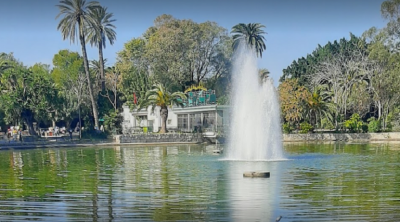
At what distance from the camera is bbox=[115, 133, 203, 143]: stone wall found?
60.2 meters

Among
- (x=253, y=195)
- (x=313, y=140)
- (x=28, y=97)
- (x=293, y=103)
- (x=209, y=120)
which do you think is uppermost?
(x=28, y=97)

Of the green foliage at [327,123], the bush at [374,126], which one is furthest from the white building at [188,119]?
the bush at [374,126]

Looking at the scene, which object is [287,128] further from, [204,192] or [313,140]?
[204,192]

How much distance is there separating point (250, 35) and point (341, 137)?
32.9 m

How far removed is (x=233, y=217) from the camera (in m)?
14.9

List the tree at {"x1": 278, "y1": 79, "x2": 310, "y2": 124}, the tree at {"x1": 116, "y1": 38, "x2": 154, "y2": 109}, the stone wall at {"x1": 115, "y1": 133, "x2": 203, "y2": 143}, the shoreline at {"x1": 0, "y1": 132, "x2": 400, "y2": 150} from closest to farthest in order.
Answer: the shoreline at {"x1": 0, "y1": 132, "x2": 400, "y2": 150}, the stone wall at {"x1": 115, "y1": 133, "x2": 203, "y2": 143}, the tree at {"x1": 278, "y1": 79, "x2": 310, "y2": 124}, the tree at {"x1": 116, "y1": 38, "x2": 154, "y2": 109}

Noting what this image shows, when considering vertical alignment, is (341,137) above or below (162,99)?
Result: below

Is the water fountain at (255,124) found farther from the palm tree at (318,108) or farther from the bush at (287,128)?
the palm tree at (318,108)

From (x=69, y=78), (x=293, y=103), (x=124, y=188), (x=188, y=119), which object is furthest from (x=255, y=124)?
(x=69, y=78)

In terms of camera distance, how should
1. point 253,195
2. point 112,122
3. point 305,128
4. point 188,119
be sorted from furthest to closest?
point 112,122
point 188,119
point 305,128
point 253,195

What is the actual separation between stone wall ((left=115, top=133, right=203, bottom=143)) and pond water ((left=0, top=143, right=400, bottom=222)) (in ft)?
95.9

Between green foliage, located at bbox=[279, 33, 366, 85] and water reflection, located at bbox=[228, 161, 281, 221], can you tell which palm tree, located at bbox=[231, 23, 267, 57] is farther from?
water reflection, located at bbox=[228, 161, 281, 221]

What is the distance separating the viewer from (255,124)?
33688 millimetres

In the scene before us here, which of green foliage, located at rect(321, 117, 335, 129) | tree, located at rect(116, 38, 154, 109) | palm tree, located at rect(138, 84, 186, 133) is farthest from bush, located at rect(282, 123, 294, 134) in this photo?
tree, located at rect(116, 38, 154, 109)
